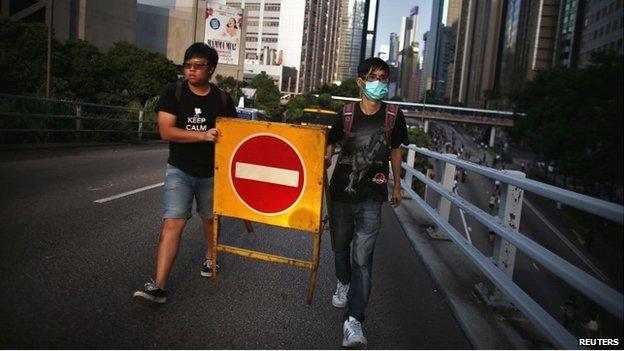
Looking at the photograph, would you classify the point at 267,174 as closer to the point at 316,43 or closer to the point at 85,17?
the point at 85,17

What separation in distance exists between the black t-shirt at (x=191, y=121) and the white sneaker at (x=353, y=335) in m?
1.75

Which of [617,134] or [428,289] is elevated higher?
[617,134]

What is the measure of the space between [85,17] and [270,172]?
7018 centimetres

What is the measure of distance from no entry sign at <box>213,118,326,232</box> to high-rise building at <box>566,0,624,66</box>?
81.3 metres

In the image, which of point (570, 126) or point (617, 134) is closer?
point (617, 134)

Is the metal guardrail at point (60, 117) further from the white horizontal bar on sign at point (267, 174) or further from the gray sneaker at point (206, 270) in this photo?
the white horizontal bar on sign at point (267, 174)

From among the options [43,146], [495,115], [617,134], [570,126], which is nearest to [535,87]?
[570,126]

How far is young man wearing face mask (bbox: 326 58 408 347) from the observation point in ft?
12.5

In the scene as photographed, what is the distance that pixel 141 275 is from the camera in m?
4.57

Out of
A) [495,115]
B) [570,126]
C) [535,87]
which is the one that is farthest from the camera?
[495,115]

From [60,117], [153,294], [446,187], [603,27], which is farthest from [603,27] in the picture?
[153,294]

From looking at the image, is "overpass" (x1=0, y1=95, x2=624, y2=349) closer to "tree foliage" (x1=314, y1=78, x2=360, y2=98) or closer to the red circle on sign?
the red circle on sign

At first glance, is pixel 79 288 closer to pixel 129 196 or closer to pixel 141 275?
pixel 141 275

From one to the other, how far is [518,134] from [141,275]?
240 ft
